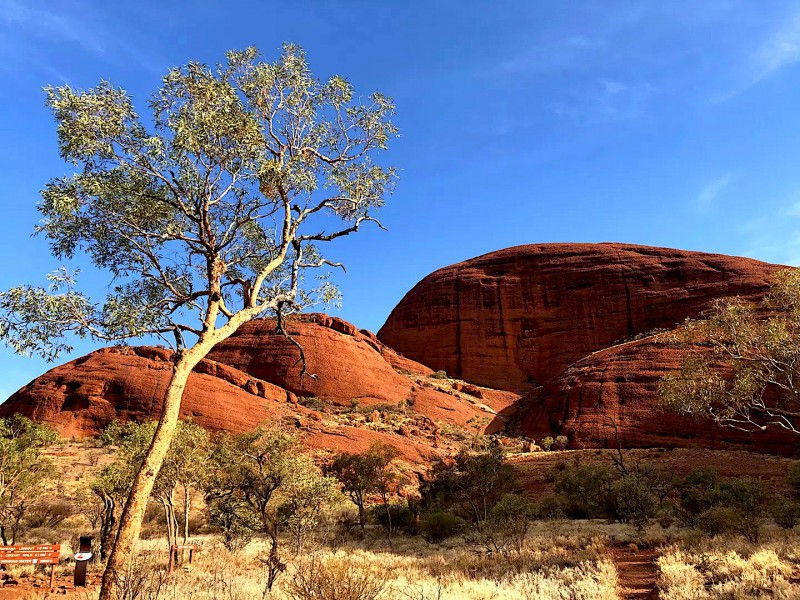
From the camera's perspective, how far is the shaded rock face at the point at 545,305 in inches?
2840

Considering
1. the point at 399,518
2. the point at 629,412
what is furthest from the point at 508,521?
the point at 629,412

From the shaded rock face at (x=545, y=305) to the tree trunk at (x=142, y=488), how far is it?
2773 inches

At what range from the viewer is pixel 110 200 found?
9.38 m

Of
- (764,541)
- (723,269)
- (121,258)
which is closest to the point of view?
(121,258)

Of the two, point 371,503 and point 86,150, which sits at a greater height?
point 86,150

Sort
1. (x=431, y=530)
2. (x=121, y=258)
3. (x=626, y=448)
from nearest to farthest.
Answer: (x=121, y=258) → (x=431, y=530) → (x=626, y=448)

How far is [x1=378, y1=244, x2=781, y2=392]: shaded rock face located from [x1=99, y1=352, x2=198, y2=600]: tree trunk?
70.4 m

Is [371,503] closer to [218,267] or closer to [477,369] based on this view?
[218,267]

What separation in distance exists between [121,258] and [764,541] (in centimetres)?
1800

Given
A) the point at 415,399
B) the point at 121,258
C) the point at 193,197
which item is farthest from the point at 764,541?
the point at 415,399

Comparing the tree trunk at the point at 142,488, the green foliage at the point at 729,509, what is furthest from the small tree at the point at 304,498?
the green foliage at the point at 729,509

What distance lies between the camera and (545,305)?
81.1m

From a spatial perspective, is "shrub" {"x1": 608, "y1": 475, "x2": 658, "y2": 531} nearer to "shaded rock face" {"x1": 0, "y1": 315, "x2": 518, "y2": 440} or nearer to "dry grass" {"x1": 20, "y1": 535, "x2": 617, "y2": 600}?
"dry grass" {"x1": 20, "y1": 535, "x2": 617, "y2": 600}

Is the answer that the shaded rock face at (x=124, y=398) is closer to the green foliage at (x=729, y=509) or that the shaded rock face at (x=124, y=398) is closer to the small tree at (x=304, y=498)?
the small tree at (x=304, y=498)
